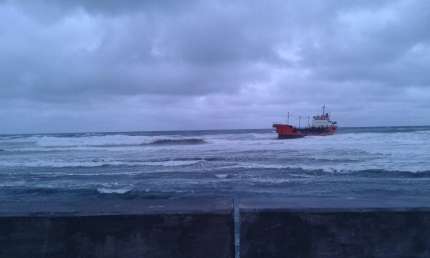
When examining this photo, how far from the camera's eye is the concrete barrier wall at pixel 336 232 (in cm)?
345

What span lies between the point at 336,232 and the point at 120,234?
219 cm

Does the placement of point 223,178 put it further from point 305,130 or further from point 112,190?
point 305,130

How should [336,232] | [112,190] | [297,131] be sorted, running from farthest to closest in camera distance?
[297,131] < [112,190] < [336,232]

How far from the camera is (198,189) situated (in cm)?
1228

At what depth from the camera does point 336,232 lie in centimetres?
346

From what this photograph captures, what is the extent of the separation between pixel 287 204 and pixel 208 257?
1028 mm

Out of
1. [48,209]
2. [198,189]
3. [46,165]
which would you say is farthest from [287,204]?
[46,165]

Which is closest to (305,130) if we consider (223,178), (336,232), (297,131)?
(297,131)

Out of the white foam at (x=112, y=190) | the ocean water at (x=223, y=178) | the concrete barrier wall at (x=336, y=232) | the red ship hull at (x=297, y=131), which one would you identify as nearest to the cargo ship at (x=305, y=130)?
the red ship hull at (x=297, y=131)

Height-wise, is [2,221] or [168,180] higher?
[2,221]

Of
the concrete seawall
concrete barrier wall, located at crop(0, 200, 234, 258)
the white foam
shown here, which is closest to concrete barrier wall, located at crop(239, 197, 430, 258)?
the concrete seawall

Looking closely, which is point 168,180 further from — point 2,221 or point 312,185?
point 2,221

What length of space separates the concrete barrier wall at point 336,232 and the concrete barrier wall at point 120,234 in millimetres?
301

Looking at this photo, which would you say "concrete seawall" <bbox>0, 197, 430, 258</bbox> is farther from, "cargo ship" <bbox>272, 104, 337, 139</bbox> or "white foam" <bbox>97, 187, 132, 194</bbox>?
"cargo ship" <bbox>272, 104, 337, 139</bbox>
